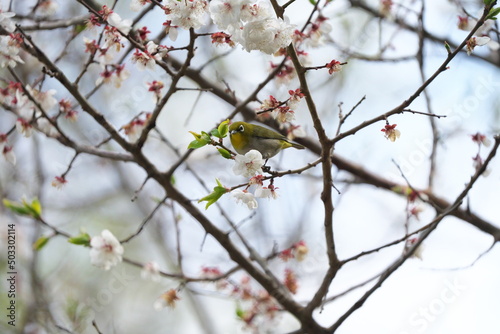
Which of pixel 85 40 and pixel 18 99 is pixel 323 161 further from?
pixel 18 99

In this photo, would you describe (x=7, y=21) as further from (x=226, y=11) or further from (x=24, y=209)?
(x=226, y=11)

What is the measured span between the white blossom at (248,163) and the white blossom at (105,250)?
38.3 inches

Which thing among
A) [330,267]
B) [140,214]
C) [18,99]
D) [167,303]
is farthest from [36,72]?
[330,267]

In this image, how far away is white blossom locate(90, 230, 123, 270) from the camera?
2174mm

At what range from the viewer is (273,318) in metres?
2.98

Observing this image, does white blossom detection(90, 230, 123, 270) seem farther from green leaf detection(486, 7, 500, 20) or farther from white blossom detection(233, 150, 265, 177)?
green leaf detection(486, 7, 500, 20)

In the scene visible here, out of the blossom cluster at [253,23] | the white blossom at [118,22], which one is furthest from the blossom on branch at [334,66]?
the white blossom at [118,22]

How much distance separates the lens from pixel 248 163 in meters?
1.46

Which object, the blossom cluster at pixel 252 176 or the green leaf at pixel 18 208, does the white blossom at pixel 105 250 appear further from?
the blossom cluster at pixel 252 176

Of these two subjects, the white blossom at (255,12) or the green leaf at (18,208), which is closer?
the white blossom at (255,12)

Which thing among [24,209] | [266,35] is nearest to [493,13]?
[266,35]

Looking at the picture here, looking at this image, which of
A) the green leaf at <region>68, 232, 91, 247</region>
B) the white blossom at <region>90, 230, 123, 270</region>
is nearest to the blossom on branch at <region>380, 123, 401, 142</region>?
the white blossom at <region>90, 230, 123, 270</region>

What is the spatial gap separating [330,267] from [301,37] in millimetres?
946

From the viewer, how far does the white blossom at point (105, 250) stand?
7.13 ft
